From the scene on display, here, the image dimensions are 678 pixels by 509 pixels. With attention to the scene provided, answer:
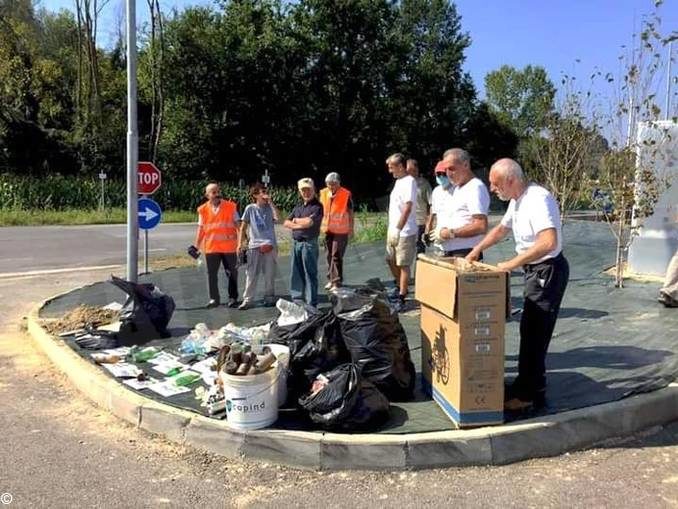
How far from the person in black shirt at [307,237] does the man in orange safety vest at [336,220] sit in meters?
0.54

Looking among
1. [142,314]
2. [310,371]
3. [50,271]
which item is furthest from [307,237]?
[50,271]

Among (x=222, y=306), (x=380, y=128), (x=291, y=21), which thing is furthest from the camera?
(x=380, y=128)

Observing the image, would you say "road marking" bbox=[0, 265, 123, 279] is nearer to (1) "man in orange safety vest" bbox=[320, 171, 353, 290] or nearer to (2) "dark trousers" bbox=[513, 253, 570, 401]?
(1) "man in orange safety vest" bbox=[320, 171, 353, 290]

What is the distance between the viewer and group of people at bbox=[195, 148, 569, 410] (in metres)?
4.51

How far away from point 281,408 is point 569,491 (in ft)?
6.32

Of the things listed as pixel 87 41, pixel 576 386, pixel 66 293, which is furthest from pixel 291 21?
pixel 576 386

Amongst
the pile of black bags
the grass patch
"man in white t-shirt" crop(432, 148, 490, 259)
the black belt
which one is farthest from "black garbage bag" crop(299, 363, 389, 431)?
the grass patch

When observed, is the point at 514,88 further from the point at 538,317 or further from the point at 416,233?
the point at 538,317

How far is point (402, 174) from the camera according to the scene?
25.4 feet

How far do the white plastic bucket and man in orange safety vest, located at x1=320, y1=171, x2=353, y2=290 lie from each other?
411 cm

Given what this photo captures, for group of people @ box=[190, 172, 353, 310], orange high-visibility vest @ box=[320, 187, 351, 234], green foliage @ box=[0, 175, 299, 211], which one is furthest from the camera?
green foliage @ box=[0, 175, 299, 211]

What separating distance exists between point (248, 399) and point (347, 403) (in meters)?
0.64

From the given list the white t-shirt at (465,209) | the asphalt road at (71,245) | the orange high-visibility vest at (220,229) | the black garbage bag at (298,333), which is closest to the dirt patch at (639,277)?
the white t-shirt at (465,209)

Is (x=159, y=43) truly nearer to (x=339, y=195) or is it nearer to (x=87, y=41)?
(x=87, y=41)
